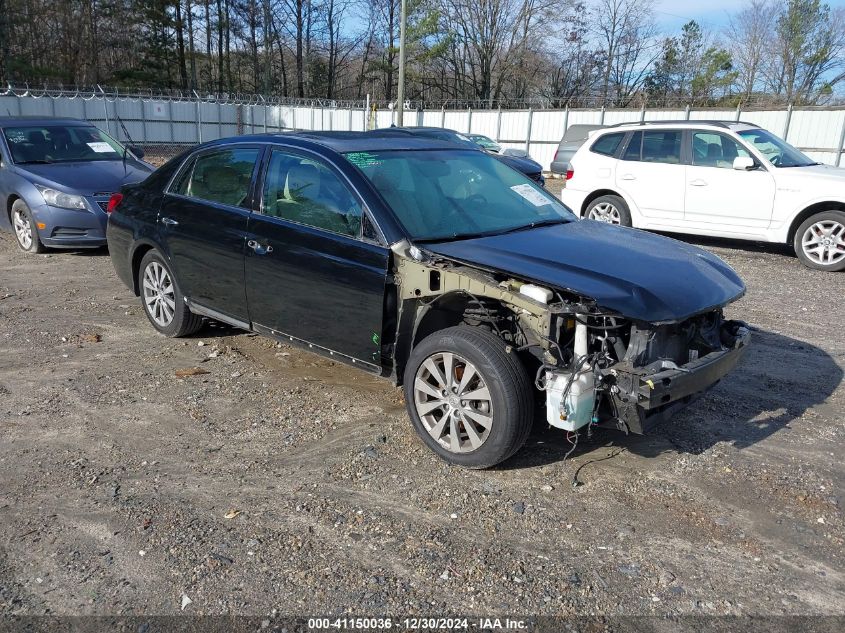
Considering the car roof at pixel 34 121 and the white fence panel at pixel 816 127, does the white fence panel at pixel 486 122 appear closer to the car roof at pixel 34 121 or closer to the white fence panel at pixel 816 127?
the white fence panel at pixel 816 127

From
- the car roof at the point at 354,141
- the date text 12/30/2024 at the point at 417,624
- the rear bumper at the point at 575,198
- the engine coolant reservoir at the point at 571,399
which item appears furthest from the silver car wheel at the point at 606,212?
the date text 12/30/2024 at the point at 417,624

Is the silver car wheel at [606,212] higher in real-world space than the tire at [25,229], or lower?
higher

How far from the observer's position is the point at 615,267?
389 cm

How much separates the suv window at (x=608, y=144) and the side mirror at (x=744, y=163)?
6.40 ft

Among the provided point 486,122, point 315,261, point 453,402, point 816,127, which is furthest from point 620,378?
point 486,122

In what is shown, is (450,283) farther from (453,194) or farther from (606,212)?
(606,212)

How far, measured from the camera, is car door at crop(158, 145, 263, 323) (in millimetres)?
5052

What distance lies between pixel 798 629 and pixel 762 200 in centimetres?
779

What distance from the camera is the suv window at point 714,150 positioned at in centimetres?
968

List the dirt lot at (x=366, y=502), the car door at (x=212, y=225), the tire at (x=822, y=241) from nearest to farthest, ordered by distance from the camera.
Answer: the dirt lot at (x=366, y=502) < the car door at (x=212, y=225) < the tire at (x=822, y=241)

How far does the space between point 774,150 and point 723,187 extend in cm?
83

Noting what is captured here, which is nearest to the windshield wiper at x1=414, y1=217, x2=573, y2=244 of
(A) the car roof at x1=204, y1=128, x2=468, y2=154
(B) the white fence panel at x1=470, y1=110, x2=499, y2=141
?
(A) the car roof at x1=204, y1=128, x2=468, y2=154

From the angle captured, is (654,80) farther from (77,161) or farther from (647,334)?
(647,334)

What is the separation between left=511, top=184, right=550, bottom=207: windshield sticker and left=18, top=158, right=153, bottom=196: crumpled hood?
625cm
